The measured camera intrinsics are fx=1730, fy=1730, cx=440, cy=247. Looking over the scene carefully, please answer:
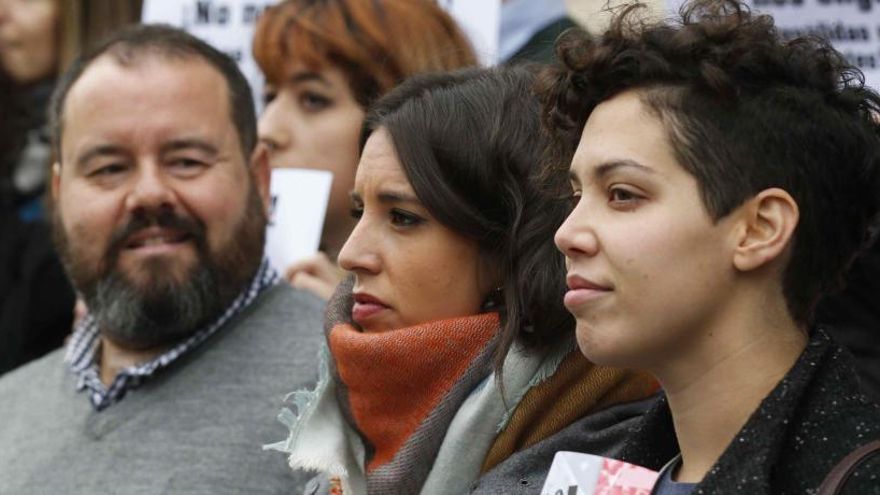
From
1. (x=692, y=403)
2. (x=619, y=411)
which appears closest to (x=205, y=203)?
(x=619, y=411)

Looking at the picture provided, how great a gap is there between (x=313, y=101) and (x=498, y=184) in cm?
159

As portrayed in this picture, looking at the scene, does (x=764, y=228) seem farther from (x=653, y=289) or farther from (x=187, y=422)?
(x=187, y=422)

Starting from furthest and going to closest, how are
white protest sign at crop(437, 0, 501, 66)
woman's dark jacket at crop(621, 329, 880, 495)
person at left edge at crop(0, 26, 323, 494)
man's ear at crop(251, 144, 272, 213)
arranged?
white protest sign at crop(437, 0, 501, 66) < man's ear at crop(251, 144, 272, 213) < person at left edge at crop(0, 26, 323, 494) < woman's dark jacket at crop(621, 329, 880, 495)

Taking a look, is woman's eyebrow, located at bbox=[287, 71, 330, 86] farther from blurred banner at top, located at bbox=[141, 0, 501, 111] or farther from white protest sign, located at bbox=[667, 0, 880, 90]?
white protest sign, located at bbox=[667, 0, 880, 90]

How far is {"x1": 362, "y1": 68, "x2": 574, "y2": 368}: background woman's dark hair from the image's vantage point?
3.01 meters

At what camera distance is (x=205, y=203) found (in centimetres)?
437

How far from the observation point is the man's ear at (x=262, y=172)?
455 cm

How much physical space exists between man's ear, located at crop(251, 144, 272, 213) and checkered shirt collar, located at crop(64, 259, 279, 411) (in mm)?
174

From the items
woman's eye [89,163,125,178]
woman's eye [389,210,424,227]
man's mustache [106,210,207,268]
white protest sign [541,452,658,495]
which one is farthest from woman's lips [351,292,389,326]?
woman's eye [89,163,125,178]

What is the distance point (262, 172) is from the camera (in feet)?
15.1

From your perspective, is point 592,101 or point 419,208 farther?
point 419,208

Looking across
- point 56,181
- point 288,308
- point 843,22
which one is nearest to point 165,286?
point 288,308

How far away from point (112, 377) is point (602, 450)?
180 centimetres

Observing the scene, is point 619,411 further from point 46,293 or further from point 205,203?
point 46,293
